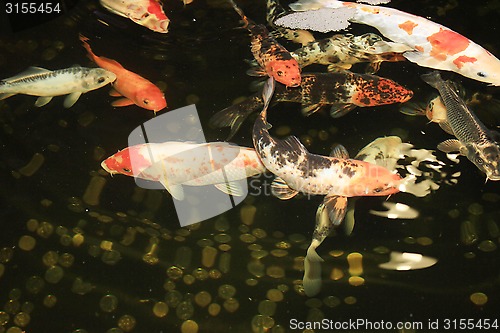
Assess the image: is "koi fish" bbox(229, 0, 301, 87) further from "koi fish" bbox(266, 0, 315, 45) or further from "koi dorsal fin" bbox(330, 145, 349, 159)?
"koi dorsal fin" bbox(330, 145, 349, 159)

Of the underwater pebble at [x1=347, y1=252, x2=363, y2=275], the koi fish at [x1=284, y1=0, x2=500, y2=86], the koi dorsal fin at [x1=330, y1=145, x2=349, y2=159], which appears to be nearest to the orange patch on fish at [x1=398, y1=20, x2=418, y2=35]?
the koi fish at [x1=284, y1=0, x2=500, y2=86]

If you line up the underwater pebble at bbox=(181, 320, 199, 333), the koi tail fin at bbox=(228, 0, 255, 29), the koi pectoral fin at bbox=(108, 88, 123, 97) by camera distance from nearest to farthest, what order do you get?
1. the underwater pebble at bbox=(181, 320, 199, 333)
2. the koi pectoral fin at bbox=(108, 88, 123, 97)
3. the koi tail fin at bbox=(228, 0, 255, 29)

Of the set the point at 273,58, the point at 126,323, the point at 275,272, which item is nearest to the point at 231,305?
the point at 275,272

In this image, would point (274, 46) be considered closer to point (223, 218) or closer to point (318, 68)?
point (318, 68)

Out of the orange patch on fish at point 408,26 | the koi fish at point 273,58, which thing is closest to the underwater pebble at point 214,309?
the koi fish at point 273,58

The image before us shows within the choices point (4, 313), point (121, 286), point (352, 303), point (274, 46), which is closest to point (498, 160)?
point (352, 303)

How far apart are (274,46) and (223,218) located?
1.81 feet

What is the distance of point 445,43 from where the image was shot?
1.49 meters

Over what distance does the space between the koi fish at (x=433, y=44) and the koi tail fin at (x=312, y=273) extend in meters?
0.69

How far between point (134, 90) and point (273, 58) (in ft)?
1.42

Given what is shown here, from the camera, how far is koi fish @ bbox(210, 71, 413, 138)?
4.91 ft

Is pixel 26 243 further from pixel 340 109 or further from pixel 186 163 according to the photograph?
pixel 340 109

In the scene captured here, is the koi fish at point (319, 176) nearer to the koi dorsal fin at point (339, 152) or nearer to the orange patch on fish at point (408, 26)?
the koi dorsal fin at point (339, 152)

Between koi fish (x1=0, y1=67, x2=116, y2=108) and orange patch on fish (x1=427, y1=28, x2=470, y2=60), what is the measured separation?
0.98 metres
